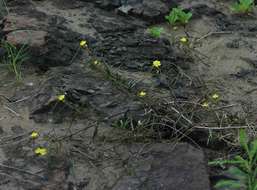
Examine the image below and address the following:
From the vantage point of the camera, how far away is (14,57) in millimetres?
4109

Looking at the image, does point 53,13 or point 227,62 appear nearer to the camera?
point 227,62

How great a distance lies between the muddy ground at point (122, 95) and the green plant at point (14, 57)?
5 centimetres

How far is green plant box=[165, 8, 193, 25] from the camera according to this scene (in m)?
4.77

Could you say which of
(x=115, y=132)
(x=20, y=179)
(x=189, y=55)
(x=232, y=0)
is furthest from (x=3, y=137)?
(x=232, y=0)

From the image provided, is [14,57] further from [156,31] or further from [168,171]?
[168,171]

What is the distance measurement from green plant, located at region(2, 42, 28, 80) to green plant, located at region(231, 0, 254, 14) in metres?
2.01

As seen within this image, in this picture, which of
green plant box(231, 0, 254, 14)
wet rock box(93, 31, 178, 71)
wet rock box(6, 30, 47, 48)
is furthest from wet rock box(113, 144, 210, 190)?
green plant box(231, 0, 254, 14)

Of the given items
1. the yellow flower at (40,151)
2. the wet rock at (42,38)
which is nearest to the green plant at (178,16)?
the wet rock at (42,38)

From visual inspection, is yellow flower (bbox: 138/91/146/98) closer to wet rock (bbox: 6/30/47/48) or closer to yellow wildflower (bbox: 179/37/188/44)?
yellow wildflower (bbox: 179/37/188/44)

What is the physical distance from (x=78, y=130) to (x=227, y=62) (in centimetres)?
149

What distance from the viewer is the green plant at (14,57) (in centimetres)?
406

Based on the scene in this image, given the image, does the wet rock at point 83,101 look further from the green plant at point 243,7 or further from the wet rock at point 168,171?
the green plant at point 243,7

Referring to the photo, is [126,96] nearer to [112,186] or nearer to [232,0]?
[112,186]

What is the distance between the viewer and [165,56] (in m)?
4.35
